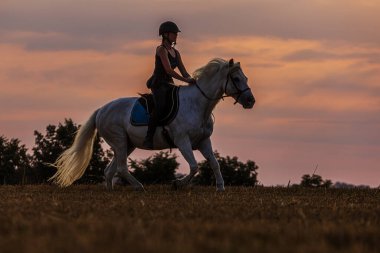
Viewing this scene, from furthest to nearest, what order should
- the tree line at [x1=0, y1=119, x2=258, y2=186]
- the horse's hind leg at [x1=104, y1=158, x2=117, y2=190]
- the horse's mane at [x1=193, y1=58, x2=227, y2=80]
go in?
the tree line at [x1=0, y1=119, x2=258, y2=186] < the horse's hind leg at [x1=104, y1=158, x2=117, y2=190] < the horse's mane at [x1=193, y1=58, x2=227, y2=80]

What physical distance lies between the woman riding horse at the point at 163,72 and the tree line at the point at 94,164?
A: 2940 cm

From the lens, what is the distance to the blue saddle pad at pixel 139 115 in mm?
17531

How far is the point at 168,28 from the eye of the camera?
677 inches

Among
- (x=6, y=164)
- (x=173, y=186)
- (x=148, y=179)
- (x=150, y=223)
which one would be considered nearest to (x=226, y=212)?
(x=150, y=223)

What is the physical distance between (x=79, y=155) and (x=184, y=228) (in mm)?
11585

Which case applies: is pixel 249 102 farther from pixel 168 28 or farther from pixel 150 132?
pixel 168 28

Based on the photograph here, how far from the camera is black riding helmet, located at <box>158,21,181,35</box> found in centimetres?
1719

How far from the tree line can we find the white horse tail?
27314 mm

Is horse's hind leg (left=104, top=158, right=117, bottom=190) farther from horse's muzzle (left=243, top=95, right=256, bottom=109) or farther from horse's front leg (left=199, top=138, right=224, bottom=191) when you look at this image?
horse's muzzle (left=243, top=95, right=256, bottom=109)

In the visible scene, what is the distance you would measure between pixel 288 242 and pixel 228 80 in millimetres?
10436

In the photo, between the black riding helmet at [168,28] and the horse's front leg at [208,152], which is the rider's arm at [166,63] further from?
the horse's front leg at [208,152]

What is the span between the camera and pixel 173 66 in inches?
686

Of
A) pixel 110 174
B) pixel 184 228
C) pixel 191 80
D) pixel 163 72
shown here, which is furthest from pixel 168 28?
pixel 184 228

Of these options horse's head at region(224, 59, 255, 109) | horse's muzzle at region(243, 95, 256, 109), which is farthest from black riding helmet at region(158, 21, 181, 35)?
horse's muzzle at region(243, 95, 256, 109)
